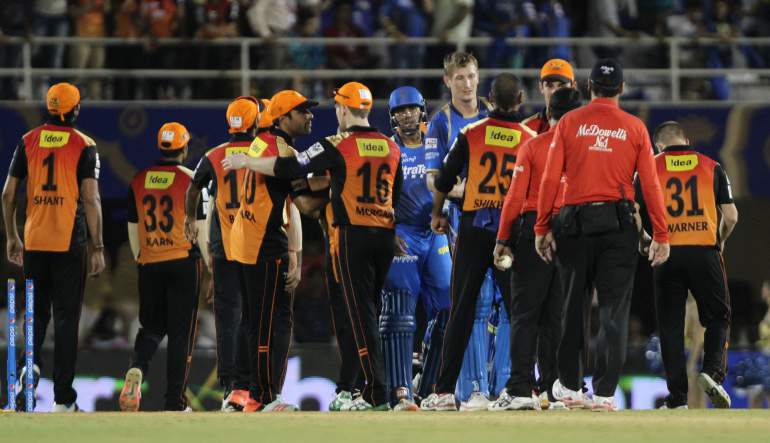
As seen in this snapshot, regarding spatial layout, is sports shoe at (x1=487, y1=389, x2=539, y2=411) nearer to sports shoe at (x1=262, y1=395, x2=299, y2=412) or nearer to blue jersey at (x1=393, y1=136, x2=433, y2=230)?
sports shoe at (x1=262, y1=395, x2=299, y2=412)

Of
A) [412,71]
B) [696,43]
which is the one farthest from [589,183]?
[696,43]

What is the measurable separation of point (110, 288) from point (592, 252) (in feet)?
31.3

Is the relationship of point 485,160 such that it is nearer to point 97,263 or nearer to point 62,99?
point 97,263

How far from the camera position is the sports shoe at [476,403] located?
11133 millimetres

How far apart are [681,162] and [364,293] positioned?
114 inches

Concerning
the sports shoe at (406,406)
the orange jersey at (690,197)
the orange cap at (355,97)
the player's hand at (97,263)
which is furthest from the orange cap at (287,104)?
the orange jersey at (690,197)

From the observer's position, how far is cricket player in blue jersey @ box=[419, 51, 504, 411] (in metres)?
11.5

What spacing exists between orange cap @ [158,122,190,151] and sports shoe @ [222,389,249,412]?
237 centimetres

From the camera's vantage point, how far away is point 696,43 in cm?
1886

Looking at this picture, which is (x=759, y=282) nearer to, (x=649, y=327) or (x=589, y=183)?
(x=649, y=327)

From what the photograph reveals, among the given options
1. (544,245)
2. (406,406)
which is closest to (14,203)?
(406,406)

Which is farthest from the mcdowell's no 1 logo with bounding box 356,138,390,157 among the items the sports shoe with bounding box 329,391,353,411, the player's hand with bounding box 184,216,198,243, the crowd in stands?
the crowd in stands

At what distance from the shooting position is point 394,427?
9.37 meters

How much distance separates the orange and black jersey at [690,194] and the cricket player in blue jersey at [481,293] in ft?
4.81
